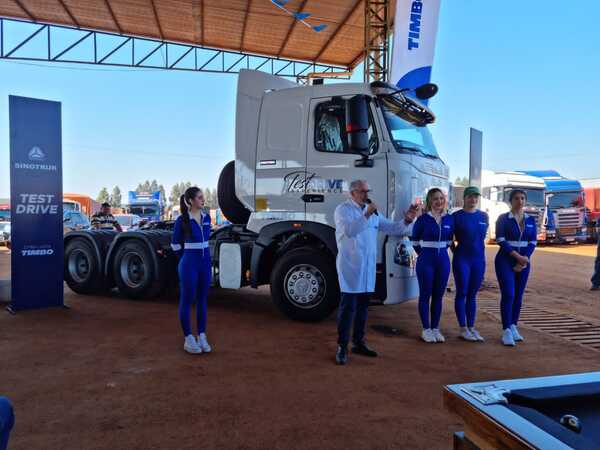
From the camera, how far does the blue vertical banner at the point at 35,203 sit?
640 cm

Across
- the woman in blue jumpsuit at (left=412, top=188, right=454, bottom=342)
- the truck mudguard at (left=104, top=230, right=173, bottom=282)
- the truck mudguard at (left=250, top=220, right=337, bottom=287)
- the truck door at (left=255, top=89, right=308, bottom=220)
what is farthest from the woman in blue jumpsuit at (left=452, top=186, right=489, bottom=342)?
the truck mudguard at (left=104, top=230, right=173, bottom=282)

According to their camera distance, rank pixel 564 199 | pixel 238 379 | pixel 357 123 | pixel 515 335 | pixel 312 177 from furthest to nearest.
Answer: pixel 564 199, pixel 312 177, pixel 515 335, pixel 357 123, pixel 238 379

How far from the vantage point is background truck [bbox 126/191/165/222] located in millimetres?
29312

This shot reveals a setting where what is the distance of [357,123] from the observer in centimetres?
507

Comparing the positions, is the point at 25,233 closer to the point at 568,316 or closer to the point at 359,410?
the point at 359,410

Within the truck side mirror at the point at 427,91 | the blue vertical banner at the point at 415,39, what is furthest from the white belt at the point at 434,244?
the blue vertical banner at the point at 415,39

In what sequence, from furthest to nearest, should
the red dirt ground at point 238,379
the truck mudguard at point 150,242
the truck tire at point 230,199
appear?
the truck mudguard at point 150,242
the truck tire at point 230,199
the red dirt ground at point 238,379

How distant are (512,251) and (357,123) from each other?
2.25 metres

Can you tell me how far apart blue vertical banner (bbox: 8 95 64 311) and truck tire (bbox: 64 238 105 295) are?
107 cm

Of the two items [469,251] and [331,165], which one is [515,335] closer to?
[469,251]

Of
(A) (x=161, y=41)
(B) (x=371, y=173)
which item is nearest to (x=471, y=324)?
(B) (x=371, y=173)

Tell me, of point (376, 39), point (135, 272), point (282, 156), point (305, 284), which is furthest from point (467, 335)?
point (376, 39)

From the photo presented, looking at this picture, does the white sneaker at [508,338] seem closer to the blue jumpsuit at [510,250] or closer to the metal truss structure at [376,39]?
the blue jumpsuit at [510,250]

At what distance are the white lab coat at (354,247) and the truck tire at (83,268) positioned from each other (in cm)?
525
